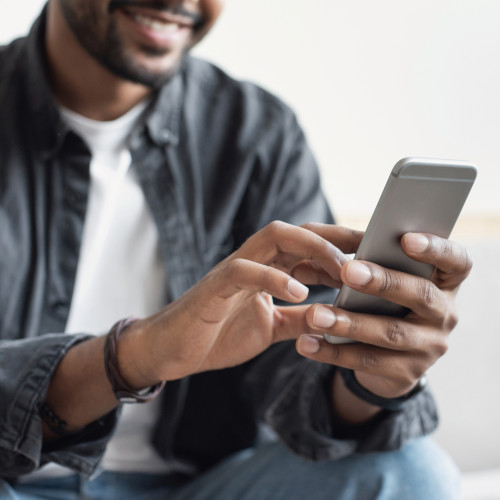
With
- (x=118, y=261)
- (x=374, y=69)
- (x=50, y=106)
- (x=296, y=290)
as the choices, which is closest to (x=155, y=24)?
(x=50, y=106)

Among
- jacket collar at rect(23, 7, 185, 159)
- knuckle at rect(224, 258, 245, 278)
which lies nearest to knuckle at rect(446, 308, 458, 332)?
knuckle at rect(224, 258, 245, 278)

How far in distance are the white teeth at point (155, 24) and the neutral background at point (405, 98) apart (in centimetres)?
32

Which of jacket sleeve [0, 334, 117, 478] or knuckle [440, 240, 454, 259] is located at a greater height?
knuckle [440, 240, 454, 259]

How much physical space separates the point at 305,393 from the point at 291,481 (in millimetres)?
106

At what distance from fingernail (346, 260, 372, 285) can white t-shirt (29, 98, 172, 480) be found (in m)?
0.45

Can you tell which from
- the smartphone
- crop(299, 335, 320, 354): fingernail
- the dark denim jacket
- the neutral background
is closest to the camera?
the smartphone

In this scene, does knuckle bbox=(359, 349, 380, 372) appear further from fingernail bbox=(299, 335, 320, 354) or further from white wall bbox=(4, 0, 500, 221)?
white wall bbox=(4, 0, 500, 221)

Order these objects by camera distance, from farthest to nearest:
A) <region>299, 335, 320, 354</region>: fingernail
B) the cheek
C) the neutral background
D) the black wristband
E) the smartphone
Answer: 1. the neutral background
2. the cheek
3. the black wristband
4. <region>299, 335, 320, 354</region>: fingernail
5. the smartphone

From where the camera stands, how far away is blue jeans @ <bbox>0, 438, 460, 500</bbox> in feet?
2.64

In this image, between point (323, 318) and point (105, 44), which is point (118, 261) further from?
point (323, 318)

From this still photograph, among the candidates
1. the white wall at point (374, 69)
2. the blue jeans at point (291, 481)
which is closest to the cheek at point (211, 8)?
the white wall at point (374, 69)

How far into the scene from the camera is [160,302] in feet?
3.16

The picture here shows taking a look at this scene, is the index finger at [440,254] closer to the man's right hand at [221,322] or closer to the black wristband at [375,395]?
the man's right hand at [221,322]

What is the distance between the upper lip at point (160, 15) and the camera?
0.94 meters
